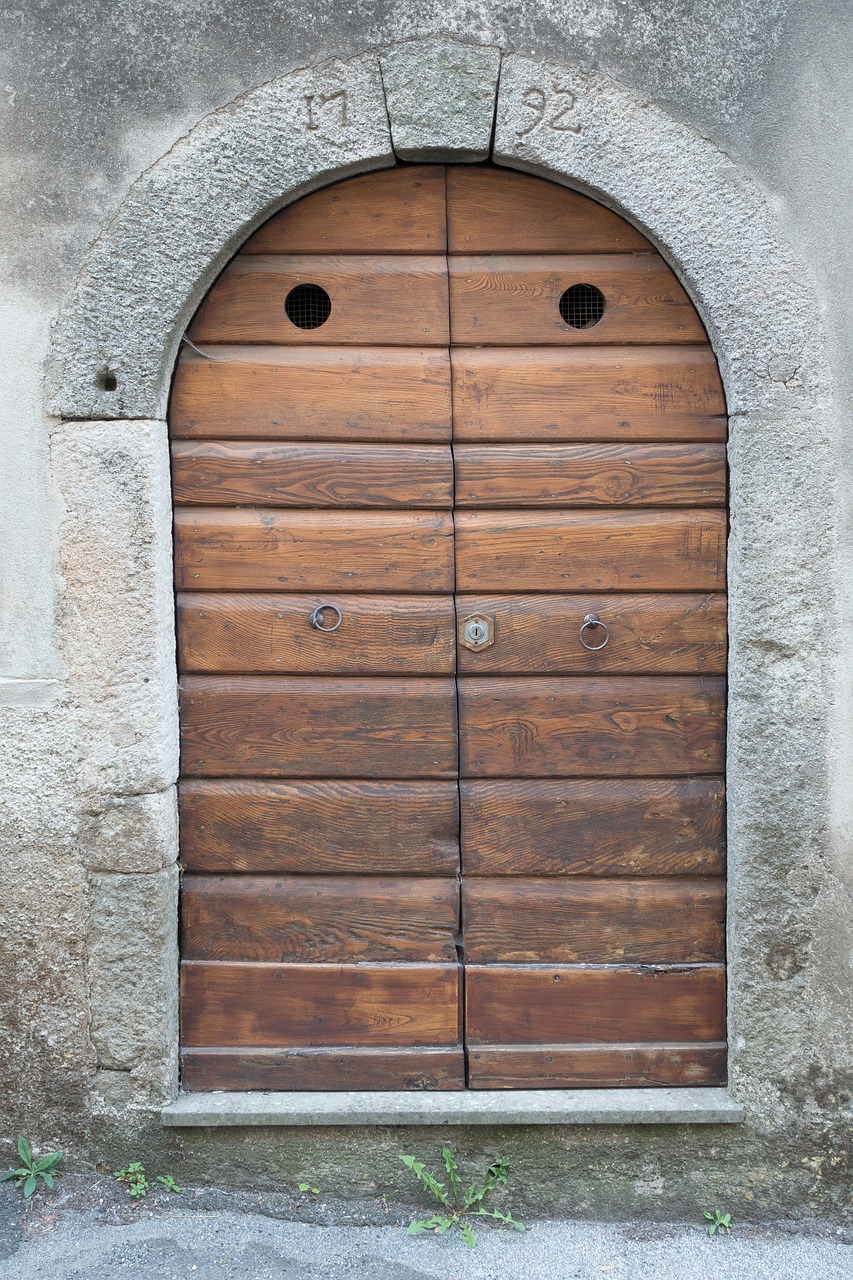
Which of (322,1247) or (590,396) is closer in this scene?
(322,1247)

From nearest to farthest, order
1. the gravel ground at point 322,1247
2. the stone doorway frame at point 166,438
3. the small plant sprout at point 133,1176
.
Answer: the gravel ground at point 322,1247, the stone doorway frame at point 166,438, the small plant sprout at point 133,1176

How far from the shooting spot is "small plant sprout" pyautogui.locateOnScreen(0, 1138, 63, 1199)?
239 cm

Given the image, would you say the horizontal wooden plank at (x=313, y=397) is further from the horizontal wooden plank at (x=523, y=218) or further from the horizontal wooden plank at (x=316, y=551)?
the horizontal wooden plank at (x=523, y=218)

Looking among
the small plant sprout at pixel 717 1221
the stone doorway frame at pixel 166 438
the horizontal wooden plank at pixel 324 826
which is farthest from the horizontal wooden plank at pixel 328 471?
the small plant sprout at pixel 717 1221

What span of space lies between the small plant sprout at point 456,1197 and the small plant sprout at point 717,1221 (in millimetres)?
481

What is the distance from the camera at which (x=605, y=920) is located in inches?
97.7

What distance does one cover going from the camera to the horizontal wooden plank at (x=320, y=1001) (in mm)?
2486

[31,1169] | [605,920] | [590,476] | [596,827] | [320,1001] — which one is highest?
[590,476]

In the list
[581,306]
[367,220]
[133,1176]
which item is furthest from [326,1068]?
[367,220]

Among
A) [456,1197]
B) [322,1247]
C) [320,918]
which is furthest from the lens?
[320,918]

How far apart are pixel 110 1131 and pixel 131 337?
2.06 m

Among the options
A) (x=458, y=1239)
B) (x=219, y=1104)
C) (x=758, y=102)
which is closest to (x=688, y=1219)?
(x=458, y=1239)

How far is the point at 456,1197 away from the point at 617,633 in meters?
1.52

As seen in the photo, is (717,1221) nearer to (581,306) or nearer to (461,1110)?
(461,1110)
